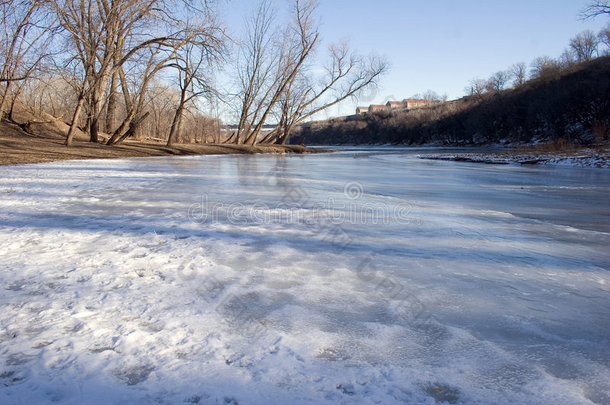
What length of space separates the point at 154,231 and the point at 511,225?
3625mm

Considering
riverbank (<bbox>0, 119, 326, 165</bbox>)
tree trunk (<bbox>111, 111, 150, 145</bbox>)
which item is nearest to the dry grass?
riverbank (<bbox>0, 119, 326, 165</bbox>)

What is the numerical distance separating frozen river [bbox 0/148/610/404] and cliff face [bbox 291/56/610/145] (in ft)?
87.7

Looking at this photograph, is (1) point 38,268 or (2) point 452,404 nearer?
(2) point 452,404

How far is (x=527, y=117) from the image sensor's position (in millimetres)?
45344

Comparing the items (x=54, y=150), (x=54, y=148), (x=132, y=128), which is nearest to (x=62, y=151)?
(x=54, y=150)

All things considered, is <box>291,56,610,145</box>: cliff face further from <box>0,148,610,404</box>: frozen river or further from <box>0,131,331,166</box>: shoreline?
<box>0,148,610,404</box>: frozen river

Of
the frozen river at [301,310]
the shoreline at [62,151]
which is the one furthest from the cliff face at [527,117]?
the frozen river at [301,310]

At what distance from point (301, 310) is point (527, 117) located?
5177 centimetres

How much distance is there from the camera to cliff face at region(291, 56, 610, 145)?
1380 inches

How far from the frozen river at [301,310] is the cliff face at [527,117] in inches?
1053

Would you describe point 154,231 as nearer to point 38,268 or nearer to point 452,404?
point 38,268

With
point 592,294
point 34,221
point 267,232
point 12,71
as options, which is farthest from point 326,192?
point 12,71

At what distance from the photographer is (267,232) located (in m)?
3.65

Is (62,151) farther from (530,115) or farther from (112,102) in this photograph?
(530,115)
